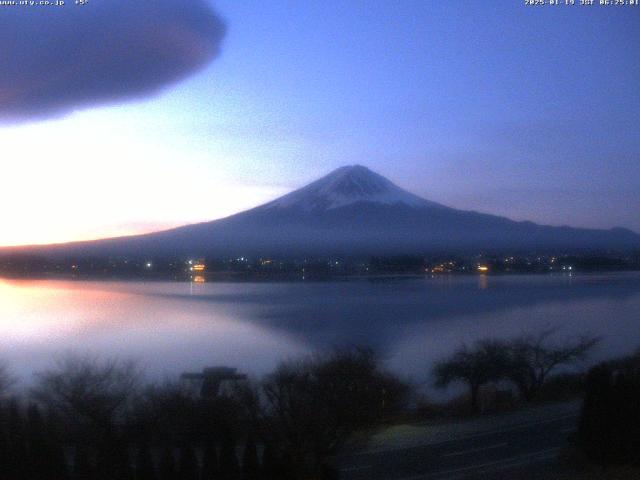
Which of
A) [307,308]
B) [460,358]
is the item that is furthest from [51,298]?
[460,358]

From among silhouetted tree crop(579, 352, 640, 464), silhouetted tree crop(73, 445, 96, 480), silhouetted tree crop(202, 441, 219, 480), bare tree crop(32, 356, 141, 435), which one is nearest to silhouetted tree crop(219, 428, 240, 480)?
silhouetted tree crop(202, 441, 219, 480)

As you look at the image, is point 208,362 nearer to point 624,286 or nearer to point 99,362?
point 99,362

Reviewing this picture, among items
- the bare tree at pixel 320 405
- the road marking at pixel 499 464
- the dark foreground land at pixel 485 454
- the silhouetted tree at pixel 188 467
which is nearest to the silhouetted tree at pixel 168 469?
the silhouetted tree at pixel 188 467

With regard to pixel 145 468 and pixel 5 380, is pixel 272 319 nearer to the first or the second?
pixel 5 380

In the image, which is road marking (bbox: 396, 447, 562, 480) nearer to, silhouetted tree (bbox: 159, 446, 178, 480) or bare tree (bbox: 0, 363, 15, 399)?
silhouetted tree (bbox: 159, 446, 178, 480)

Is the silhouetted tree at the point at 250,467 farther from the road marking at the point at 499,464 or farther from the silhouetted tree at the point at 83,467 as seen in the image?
the road marking at the point at 499,464

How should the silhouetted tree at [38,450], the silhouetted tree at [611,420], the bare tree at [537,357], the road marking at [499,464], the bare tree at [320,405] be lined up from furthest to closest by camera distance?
the bare tree at [537,357] → the silhouetted tree at [611,420] → the road marking at [499,464] → the bare tree at [320,405] → the silhouetted tree at [38,450]
